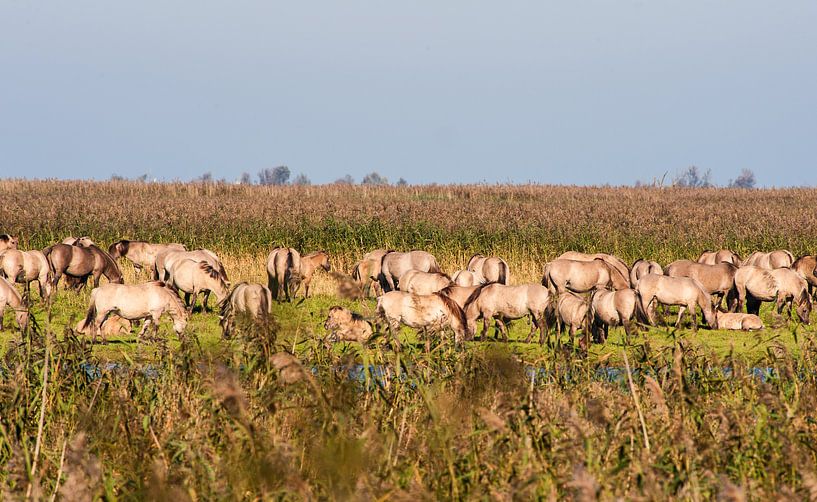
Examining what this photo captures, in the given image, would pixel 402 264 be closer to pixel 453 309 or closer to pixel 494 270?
pixel 494 270

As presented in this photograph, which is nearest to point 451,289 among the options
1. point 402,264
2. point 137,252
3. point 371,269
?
point 402,264

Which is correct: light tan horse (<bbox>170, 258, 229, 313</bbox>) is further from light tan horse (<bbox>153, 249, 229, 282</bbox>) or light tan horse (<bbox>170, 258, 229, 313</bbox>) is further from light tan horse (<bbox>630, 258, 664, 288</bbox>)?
light tan horse (<bbox>630, 258, 664, 288</bbox>)

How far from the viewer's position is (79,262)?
768 inches

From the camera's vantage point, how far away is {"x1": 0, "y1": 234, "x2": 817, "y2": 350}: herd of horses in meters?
12.9

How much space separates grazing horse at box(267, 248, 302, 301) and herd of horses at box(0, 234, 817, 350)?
0.08ft

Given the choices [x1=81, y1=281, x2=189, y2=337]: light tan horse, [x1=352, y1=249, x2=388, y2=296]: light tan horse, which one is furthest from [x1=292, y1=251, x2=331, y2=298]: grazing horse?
[x1=81, y1=281, x2=189, y2=337]: light tan horse

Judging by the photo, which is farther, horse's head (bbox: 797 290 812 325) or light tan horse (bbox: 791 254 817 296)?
light tan horse (bbox: 791 254 817 296)

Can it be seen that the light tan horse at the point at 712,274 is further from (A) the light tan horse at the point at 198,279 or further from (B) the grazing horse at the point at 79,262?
(B) the grazing horse at the point at 79,262

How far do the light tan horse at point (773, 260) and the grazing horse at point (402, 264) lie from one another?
259 inches

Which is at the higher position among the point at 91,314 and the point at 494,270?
the point at 494,270

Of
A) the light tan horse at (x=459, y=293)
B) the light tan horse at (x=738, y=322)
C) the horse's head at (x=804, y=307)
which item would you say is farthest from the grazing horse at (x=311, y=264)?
the horse's head at (x=804, y=307)

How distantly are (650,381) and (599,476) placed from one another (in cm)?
55

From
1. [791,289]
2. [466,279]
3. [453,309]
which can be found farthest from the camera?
[791,289]

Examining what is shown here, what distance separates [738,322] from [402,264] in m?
6.51
